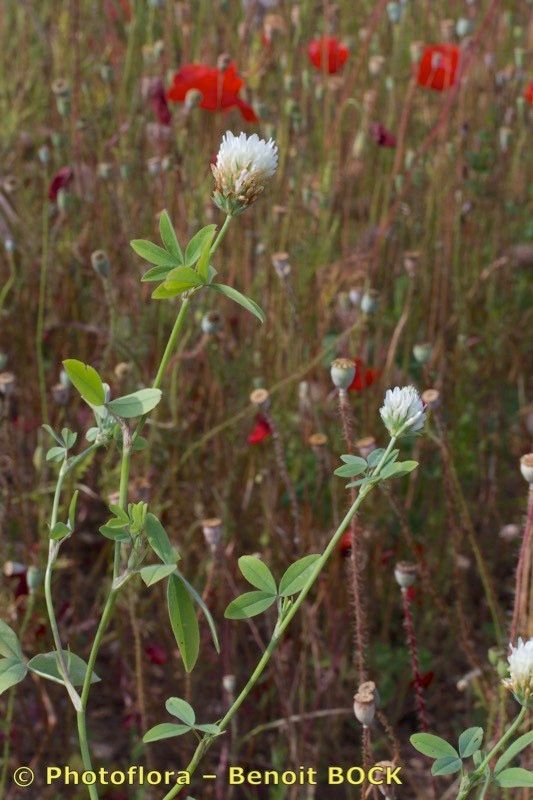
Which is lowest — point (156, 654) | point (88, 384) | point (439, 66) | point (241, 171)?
point (156, 654)

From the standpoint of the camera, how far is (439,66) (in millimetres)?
1839

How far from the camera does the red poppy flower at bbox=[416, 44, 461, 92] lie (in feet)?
5.96

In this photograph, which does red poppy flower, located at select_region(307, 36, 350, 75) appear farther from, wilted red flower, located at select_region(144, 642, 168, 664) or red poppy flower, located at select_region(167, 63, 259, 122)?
wilted red flower, located at select_region(144, 642, 168, 664)

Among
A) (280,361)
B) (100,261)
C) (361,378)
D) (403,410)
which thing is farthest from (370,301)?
(403,410)

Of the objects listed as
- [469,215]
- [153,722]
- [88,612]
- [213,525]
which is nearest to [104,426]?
[213,525]

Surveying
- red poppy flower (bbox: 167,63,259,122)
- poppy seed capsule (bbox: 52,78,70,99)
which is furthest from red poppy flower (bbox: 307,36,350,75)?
poppy seed capsule (bbox: 52,78,70,99)

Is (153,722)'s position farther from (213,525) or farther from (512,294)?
(512,294)

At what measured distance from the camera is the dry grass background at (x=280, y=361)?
142 centimetres

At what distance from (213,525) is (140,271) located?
613mm

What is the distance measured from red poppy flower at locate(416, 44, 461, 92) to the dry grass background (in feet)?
0.09

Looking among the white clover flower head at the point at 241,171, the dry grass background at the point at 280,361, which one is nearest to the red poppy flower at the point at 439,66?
the dry grass background at the point at 280,361

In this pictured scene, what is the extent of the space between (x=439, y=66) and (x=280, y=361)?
0.62 metres

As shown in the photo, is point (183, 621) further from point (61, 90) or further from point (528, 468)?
point (61, 90)

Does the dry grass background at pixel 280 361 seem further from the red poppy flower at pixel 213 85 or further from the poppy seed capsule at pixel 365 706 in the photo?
the poppy seed capsule at pixel 365 706
